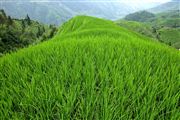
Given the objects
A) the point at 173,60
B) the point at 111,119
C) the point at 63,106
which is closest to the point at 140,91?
the point at 111,119

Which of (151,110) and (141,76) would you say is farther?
(141,76)

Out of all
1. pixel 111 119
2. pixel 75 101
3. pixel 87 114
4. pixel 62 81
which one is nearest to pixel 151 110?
pixel 111 119

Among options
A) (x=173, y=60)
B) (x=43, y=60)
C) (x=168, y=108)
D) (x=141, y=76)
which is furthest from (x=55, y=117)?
(x=173, y=60)

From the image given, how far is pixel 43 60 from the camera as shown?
407 cm

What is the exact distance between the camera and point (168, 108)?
2277mm

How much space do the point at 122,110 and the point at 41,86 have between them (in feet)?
3.70

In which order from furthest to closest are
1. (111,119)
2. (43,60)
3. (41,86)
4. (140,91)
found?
(43,60) → (41,86) → (140,91) → (111,119)

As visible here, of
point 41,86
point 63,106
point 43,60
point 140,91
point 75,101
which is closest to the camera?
point 63,106

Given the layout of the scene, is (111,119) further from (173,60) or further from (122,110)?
(173,60)

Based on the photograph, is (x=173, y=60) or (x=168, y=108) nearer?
(x=168, y=108)

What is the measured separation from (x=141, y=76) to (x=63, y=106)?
49.1 inches

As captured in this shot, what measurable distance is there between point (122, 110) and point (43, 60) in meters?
2.24

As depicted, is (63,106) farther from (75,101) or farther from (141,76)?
(141,76)

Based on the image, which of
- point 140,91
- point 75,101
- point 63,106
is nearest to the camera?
point 63,106
